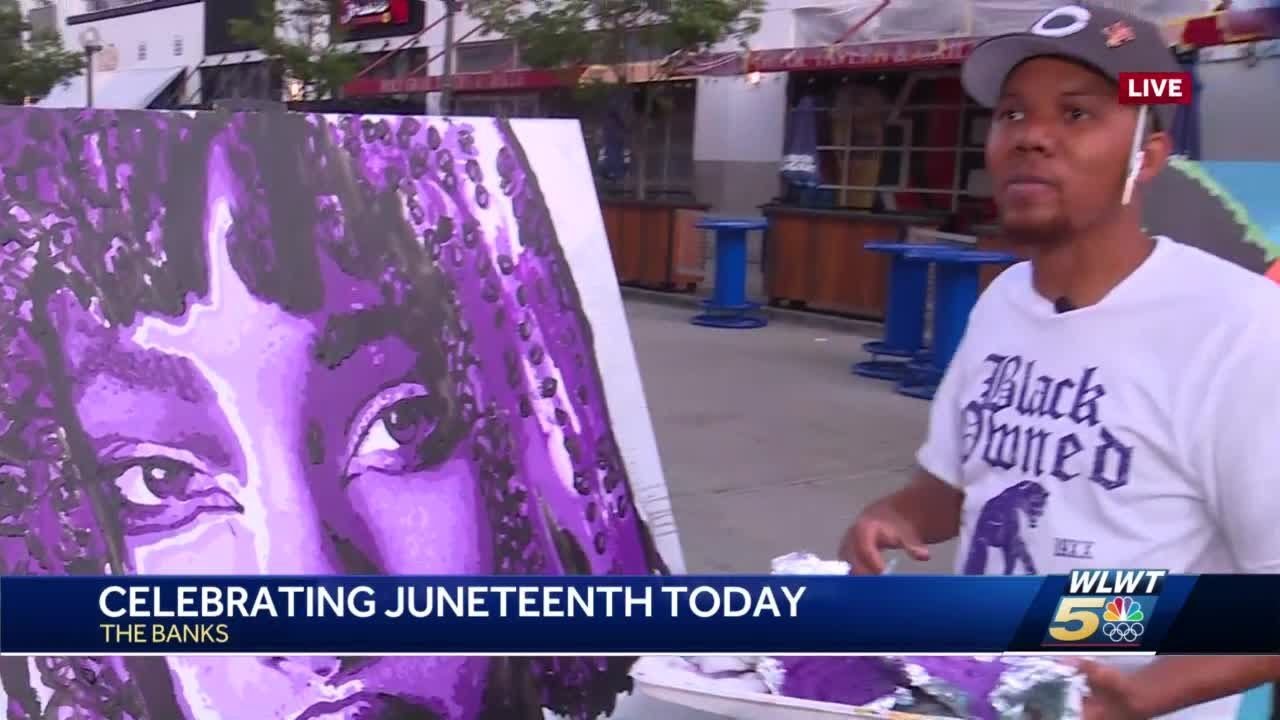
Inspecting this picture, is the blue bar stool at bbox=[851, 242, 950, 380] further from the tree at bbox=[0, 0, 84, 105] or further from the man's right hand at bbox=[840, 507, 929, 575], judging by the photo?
the tree at bbox=[0, 0, 84, 105]

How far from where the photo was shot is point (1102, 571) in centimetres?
172

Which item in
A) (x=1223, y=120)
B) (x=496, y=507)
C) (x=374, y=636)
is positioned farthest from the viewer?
(x=1223, y=120)

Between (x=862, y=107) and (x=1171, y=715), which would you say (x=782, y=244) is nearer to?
(x=862, y=107)

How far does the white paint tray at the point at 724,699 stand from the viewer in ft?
5.32

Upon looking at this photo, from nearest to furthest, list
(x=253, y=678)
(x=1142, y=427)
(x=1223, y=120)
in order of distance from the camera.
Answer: (x=1142, y=427) < (x=253, y=678) < (x=1223, y=120)

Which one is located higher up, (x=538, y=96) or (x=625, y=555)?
(x=538, y=96)

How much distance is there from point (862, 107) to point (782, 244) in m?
2.85

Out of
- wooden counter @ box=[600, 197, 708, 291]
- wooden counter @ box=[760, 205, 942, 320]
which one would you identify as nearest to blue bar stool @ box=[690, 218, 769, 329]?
wooden counter @ box=[760, 205, 942, 320]

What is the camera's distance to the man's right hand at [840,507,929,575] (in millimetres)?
2092

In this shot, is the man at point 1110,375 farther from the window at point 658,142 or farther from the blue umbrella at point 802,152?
the window at point 658,142

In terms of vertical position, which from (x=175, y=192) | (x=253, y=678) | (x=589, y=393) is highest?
(x=175, y=192)

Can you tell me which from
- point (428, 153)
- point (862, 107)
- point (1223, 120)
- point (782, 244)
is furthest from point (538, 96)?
point (428, 153)

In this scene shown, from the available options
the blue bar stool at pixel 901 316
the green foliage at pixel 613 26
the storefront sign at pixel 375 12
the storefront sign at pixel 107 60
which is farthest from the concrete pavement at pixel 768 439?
the storefront sign at pixel 107 60

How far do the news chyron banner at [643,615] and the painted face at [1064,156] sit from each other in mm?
476
